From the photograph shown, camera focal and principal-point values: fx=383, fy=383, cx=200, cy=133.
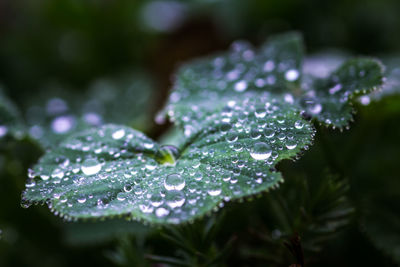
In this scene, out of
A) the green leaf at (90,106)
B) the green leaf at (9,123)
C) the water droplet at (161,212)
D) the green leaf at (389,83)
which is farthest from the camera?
the green leaf at (90,106)

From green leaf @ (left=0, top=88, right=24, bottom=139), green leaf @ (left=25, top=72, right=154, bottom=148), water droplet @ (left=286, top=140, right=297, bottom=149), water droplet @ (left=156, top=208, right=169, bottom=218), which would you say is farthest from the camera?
green leaf @ (left=25, top=72, right=154, bottom=148)

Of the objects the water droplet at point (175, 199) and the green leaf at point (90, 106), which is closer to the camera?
the water droplet at point (175, 199)

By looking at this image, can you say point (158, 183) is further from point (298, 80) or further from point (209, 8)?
point (209, 8)

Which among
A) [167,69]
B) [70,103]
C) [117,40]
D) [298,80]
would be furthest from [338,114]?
[117,40]

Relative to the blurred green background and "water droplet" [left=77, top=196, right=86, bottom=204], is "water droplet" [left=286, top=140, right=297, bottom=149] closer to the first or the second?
the blurred green background

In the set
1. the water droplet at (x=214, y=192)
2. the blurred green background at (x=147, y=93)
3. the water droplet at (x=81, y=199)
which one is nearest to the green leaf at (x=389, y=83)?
the blurred green background at (x=147, y=93)

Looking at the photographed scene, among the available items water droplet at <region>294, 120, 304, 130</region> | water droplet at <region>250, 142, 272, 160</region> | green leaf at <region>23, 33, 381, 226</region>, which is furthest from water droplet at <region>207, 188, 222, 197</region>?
water droplet at <region>294, 120, 304, 130</region>

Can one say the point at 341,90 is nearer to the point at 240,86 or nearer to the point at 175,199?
the point at 240,86

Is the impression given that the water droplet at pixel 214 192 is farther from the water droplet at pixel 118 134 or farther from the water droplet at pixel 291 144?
the water droplet at pixel 118 134
